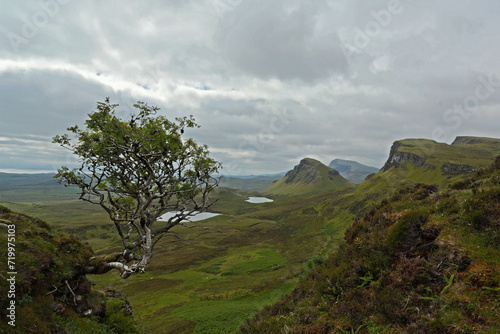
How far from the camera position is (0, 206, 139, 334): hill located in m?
9.12

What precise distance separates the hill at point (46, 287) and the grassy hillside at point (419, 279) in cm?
1075

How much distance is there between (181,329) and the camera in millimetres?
26844

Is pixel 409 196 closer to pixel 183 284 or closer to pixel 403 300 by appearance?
pixel 403 300

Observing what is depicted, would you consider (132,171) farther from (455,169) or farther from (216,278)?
(455,169)

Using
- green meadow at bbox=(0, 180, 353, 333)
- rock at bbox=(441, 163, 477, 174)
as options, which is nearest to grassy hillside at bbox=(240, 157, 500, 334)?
Answer: green meadow at bbox=(0, 180, 353, 333)

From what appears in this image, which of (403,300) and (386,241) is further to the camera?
(386,241)

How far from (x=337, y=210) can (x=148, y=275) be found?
122278 millimetres

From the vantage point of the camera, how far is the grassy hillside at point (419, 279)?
23.6ft

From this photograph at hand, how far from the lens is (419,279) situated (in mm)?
9289

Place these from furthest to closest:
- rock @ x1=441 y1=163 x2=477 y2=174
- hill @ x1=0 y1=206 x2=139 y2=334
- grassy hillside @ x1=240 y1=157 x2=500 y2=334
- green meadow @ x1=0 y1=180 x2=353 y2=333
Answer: rock @ x1=441 y1=163 x2=477 y2=174 < green meadow @ x1=0 y1=180 x2=353 y2=333 < hill @ x1=0 y1=206 x2=139 y2=334 < grassy hillside @ x1=240 y1=157 x2=500 y2=334

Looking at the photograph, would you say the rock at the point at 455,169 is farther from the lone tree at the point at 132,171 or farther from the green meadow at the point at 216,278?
the lone tree at the point at 132,171

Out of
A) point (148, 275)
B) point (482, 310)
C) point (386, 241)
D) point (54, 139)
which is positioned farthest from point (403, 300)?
point (148, 275)

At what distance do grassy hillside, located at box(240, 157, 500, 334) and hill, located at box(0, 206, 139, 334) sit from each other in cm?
1075

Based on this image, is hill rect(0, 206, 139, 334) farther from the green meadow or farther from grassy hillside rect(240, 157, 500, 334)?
grassy hillside rect(240, 157, 500, 334)
